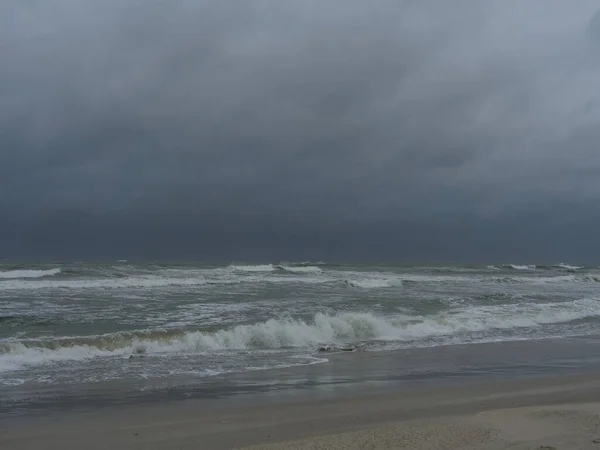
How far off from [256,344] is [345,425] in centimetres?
778

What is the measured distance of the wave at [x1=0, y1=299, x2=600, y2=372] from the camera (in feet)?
40.3

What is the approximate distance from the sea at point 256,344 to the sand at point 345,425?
0.93 metres

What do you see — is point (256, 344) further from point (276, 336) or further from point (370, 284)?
point (370, 284)

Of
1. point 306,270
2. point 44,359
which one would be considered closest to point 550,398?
point 44,359

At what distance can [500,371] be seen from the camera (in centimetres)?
1078

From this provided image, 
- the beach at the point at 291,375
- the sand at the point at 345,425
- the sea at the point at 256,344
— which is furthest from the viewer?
the sea at the point at 256,344

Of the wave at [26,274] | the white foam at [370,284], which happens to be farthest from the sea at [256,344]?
the wave at [26,274]

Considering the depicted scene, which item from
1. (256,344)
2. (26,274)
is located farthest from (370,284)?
(26,274)

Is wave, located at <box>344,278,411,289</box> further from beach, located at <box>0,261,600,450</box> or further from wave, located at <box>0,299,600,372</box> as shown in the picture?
wave, located at <box>0,299,600,372</box>


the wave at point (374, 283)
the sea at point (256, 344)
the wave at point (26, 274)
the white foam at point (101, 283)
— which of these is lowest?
the sea at point (256, 344)

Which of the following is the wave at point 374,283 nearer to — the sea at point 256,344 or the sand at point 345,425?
the sea at point 256,344

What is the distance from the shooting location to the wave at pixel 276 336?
12289 mm

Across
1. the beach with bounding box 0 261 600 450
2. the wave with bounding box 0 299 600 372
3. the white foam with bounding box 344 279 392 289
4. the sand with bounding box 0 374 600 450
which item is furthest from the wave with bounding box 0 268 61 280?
the sand with bounding box 0 374 600 450

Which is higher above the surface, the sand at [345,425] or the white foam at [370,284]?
the white foam at [370,284]
